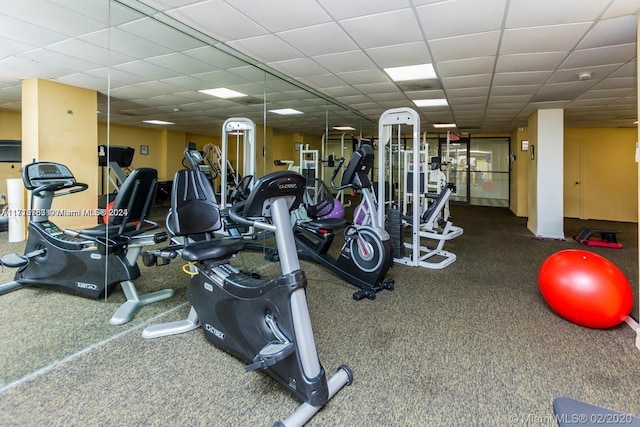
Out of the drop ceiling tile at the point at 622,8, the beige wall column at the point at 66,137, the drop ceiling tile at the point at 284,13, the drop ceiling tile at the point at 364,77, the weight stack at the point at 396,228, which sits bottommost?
the weight stack at the point at 396,228

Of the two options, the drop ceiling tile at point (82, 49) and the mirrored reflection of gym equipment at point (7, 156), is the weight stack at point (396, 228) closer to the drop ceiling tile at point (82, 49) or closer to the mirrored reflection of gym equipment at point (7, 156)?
the drop ceiling tile at point (82, 49)

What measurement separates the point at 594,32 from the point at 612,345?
264 cm

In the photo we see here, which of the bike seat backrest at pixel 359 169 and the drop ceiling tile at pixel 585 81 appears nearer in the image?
Result: the bike seat backrest at pixel 359 169

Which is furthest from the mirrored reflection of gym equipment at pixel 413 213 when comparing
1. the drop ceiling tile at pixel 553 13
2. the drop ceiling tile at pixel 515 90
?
the drop ceiling tile at pixel 515 90

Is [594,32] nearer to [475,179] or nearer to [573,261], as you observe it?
[573,261]

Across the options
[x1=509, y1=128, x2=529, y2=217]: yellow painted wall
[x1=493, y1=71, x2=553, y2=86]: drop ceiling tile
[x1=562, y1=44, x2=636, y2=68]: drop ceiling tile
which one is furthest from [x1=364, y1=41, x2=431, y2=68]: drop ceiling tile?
[x1=509, y1=128, x2=529, y2=217]: yellow painted wall

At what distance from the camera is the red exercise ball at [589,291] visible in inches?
95.9

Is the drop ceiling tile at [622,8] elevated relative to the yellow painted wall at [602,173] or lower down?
elevated

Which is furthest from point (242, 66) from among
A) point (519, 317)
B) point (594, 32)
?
point (519, 317)

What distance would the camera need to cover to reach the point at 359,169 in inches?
144

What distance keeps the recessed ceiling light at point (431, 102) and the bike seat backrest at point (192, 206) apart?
4.68m

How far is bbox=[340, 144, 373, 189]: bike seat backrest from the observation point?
11.8 feet

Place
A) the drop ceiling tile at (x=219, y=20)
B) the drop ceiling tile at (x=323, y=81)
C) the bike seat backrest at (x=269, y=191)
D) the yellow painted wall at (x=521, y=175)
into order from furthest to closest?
the yellow painted wall at (x=521, y=175)
the drop ceiling tile at (x=323, y=81)
the drop ceiling tile at (x=219, y=20)
the bike seat backrest at (x=269, y=191)

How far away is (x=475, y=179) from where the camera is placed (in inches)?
450
